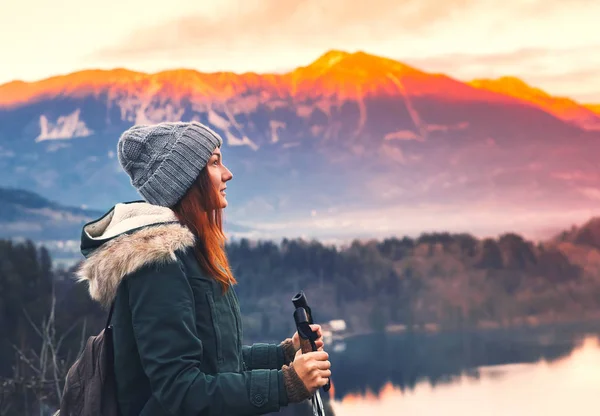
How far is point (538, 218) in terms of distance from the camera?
79.6m

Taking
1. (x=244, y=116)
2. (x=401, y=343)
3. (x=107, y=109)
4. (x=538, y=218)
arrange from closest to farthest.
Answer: (x=401, y=343)
(x=107, y=109)
(x=244, y=116)
(x=538, y=218)

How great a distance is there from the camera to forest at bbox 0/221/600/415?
170 feet

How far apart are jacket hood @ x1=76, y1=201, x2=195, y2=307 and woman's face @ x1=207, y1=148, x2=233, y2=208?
4.2 inches

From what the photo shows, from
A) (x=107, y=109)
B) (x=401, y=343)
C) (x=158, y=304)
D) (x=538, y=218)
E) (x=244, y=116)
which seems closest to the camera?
(x=158, y=304)

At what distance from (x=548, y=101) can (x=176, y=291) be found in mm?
83680

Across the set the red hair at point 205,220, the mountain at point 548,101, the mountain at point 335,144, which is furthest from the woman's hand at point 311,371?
the mountain at point 548,101

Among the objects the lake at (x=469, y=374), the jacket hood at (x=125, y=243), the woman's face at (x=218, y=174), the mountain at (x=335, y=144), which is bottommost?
the lake at (x=469, y=374)

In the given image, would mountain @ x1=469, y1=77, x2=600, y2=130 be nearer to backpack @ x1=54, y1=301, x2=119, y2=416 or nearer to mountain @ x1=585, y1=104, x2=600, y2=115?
mountain @ x1=585, y1=104, x2=600, y2=115

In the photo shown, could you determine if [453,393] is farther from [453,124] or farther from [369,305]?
[453,124]

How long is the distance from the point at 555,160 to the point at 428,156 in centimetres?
1135

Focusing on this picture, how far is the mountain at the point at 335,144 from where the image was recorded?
69250 millimetres

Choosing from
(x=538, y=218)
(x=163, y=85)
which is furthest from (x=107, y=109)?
(x=538, y=218)

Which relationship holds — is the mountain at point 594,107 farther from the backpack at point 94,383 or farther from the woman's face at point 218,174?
the backpack at point 94,383

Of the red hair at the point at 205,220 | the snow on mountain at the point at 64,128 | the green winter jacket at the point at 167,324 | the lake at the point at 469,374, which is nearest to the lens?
the green winter jacket at the point at 167,324
